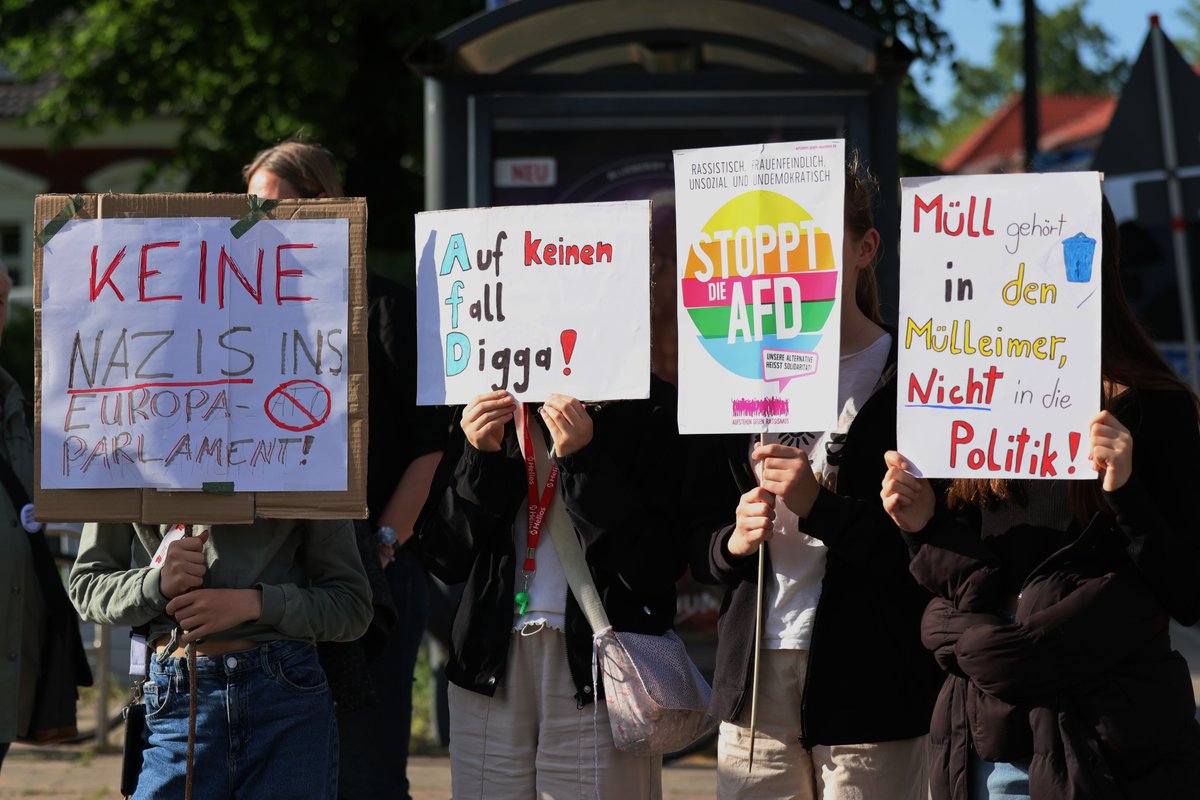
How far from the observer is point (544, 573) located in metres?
3.41

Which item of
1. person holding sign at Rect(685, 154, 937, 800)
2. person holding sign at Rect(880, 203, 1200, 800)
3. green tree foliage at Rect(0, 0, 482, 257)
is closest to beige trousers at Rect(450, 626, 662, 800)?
person holding sign at Rect(685, 154, 937, 800)

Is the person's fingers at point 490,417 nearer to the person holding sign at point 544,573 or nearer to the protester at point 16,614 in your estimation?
the person holding sign at point 544,573

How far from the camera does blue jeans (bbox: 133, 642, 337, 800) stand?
10.4 ft

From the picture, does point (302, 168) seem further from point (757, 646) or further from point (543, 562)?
point (757, 646)

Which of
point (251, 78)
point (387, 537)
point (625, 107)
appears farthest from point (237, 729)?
point (251, 78)

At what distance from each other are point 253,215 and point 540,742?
1.30 meters

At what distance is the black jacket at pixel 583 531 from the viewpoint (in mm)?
3246

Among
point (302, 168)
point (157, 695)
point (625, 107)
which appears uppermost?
point (625, 107)

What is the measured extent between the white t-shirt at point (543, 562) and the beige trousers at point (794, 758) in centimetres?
46

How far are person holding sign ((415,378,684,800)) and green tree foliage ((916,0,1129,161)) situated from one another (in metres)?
58.6

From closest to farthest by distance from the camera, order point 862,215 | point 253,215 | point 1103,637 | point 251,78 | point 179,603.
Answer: point 1103,637 → point 179,603 → point 253,215 → point 862,215 → point 251,78

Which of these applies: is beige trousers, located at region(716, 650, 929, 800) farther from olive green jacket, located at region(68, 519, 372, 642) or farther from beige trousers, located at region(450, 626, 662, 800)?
olive green jacket, located at region(68, 519, 372, 642)

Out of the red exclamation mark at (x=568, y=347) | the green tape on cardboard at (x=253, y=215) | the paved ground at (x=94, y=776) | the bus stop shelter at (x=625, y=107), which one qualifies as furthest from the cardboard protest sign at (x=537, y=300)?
the paved ground at (x=94, y=776)

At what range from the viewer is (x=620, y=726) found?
3.27 metres
